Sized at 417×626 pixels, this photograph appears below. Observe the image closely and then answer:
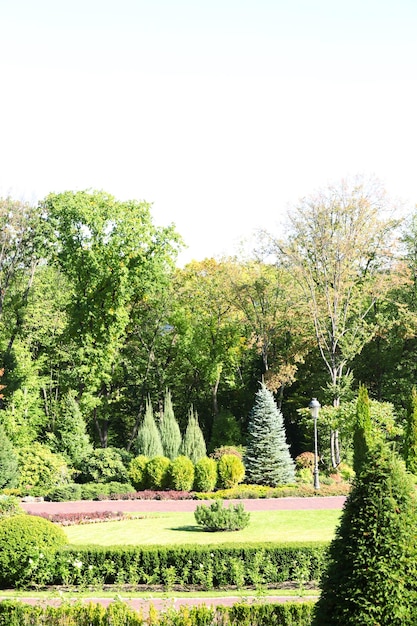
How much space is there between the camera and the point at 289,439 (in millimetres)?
36625

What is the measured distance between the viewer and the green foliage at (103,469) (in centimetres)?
2719

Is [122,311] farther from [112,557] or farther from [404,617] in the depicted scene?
[404,617]

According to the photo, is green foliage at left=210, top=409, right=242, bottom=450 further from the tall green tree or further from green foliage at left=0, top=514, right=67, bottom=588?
green foliage at left=0, top=514, right=67, bottom=588

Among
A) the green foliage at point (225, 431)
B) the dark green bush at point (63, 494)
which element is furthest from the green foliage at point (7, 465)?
the green foliage at point (225, 431)

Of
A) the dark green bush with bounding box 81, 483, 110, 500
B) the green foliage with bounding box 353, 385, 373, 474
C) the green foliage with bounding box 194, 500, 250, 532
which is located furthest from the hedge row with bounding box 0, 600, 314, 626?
the dark green bush with bounding box 81, 483, 110, 500

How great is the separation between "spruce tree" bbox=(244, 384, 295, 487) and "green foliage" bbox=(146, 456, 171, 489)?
9.70 feet

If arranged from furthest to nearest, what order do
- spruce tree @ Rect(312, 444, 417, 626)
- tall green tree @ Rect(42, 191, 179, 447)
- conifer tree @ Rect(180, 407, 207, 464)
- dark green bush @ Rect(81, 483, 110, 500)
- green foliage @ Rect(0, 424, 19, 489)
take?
1. tall green tree @ Rect(42, 191, 179, 447)
2. conifer tree @ Rect(180, 407, 207, 464)
3. green foliage @ Rect(0, 424, 19, 489)
4. dark green bush @ Rect(81, 483, 110, 500)
5. spruce tree @ Rect(312, 444, 417, 626)

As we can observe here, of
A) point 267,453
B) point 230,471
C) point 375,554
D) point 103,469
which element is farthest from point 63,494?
point 375,554

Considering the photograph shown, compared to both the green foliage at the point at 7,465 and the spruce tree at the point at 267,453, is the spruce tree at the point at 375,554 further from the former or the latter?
the green foliage at the point at 7,465

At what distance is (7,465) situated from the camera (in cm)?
2527

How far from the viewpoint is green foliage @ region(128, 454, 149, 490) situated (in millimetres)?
26672

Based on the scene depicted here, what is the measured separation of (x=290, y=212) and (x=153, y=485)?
42.9 ft

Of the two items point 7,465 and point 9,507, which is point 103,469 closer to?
point 7,465

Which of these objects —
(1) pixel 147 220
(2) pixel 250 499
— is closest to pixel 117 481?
(2) pixel 250 499
